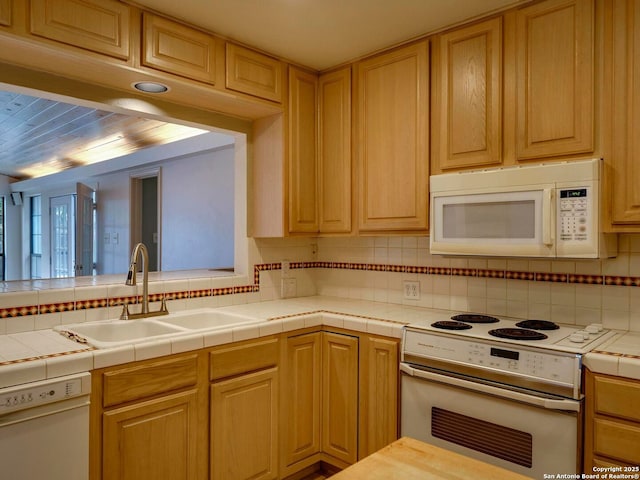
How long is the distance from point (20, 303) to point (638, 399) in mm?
2417

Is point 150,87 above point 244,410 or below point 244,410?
above

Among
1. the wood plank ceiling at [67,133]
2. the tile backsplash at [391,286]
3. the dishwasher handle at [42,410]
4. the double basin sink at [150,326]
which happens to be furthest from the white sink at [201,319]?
the wood plank ceiling at [67,133]

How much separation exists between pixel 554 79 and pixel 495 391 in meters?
1.36

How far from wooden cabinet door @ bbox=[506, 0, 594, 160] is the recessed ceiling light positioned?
1.71 meters

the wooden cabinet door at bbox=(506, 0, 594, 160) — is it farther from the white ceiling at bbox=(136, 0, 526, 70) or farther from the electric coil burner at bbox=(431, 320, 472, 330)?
the electric coil burner at bbox=(431, 320, 472, 330)

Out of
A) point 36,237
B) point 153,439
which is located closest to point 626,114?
point 153,439

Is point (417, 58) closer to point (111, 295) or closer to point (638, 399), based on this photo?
point (638, 399)

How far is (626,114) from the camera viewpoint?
5.89ft

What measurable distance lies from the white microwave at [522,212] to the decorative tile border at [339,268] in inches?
6.9

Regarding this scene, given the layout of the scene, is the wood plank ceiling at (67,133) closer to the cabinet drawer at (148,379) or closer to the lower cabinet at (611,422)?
the cabinet drawer at (148,379)

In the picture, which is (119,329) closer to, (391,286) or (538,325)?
(391,286)

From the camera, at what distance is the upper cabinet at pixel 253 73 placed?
2405mm

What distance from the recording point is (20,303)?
1942mm

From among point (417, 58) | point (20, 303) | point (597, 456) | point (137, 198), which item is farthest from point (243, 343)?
point (137, 198)
